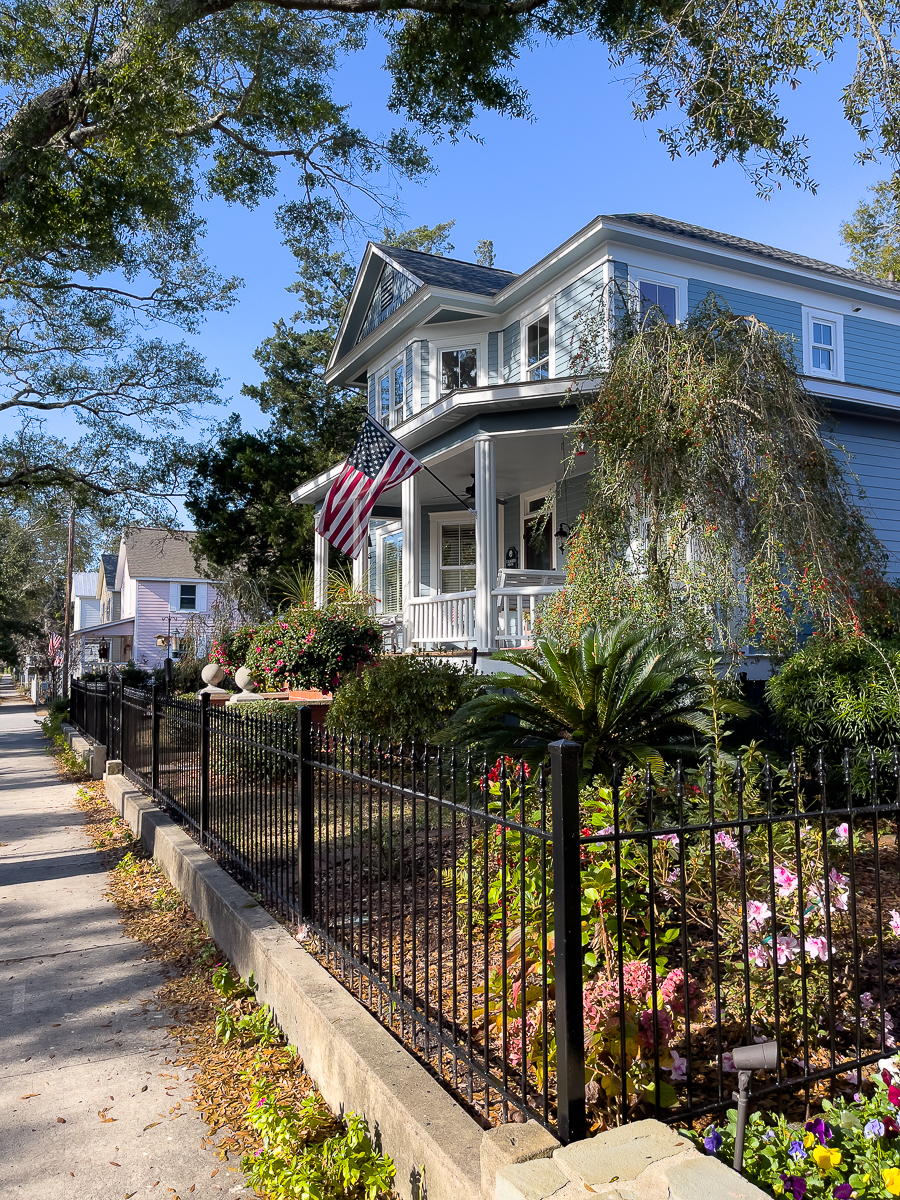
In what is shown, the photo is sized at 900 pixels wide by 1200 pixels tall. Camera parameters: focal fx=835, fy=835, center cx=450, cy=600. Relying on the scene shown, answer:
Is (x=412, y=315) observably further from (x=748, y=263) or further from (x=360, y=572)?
(x=748, y=263)

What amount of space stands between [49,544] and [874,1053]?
215 ft

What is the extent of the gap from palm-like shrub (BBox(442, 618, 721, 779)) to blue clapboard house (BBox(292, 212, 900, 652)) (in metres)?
4.73

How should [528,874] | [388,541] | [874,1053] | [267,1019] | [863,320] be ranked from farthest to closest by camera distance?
[388,541] < [863,320] < [267,1019] < [528,874] < [874,1053]

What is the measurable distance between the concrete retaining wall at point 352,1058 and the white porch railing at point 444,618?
742 centimetres

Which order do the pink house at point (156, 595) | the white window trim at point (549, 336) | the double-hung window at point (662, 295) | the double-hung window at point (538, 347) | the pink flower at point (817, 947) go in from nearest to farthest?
the pink flower at point (817, 947), the double-hung window at point (662, 295), the white window trim at point (549, 336), the double-hung window at point (538, 347), the pink house at point (156, 595)

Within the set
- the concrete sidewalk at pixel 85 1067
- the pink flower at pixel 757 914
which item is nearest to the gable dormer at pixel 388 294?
the concrete sidewalk at pixel 85 1067

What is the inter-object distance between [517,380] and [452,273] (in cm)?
343

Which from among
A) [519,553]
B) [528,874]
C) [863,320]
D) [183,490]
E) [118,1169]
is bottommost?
[118,1169]

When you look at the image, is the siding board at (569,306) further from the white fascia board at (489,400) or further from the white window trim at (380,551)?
the white window trim at (380,551)

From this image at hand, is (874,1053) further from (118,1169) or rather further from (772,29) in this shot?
(772,29)

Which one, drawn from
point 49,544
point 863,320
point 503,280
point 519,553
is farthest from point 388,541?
point 49,544

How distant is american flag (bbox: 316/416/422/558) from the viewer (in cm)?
1272

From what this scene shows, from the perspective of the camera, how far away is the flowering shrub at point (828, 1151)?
7.17 ft

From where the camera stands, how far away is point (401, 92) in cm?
990
